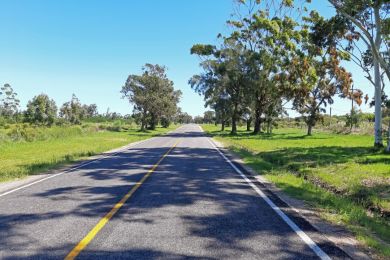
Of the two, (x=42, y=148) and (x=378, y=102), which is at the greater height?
(x=378, y=102)

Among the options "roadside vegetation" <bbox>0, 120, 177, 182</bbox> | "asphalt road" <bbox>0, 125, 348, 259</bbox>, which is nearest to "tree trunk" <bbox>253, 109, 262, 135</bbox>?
"roadside vegetation" <bbox>0, 120, 177, 182</bbox>

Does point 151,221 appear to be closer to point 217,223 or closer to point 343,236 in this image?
point 217,223

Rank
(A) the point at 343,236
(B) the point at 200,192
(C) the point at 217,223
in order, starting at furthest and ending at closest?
(B) the point at 200,192 < (C) the point at 217,223 < (A) the point at 343,236

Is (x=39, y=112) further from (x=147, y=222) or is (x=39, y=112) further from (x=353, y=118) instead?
(x=147, y=222)

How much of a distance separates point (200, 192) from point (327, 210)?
11.4ft

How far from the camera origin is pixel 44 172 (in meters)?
15.9

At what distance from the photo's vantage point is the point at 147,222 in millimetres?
7609

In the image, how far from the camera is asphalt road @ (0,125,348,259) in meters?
5.93

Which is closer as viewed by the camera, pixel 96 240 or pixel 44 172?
pixel 96 240

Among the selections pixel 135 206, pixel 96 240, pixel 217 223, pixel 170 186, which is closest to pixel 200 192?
pixel 170 186

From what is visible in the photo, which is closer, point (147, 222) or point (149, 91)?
point (147, 222)

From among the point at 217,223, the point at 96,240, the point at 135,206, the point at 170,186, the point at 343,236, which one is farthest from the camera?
the point at 170,186

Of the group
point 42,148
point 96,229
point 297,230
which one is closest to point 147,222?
point 96,229

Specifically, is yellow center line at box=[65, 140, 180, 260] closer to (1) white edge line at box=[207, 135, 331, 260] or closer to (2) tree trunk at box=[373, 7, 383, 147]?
(1) white edge line at box=[207, 135, 331, 260]
